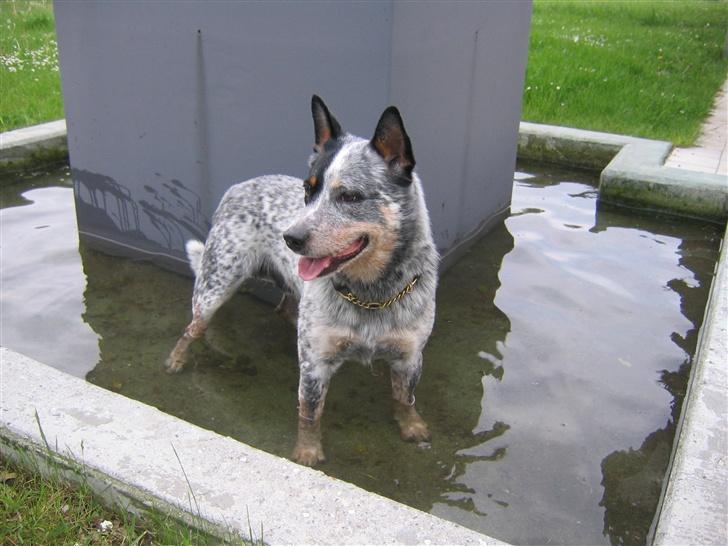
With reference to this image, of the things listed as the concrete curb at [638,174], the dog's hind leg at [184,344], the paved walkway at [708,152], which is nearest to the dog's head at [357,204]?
the dog's hind leg at [184,344]

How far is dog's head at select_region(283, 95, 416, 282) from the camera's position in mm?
2541

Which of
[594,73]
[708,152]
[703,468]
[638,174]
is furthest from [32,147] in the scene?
[594,73]

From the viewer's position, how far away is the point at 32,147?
6102 millimetres

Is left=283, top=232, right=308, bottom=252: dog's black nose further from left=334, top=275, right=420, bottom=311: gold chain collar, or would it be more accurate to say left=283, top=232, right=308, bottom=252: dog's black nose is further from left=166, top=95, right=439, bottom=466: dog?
left=334, top=275, right=420, bottom=311: gold chain collar

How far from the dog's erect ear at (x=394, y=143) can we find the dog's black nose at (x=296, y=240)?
0.43 metres

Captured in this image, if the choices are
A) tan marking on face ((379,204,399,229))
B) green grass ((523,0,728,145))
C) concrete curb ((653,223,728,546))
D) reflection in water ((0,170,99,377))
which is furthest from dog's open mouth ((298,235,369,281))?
green grass ((523,0,728,145))

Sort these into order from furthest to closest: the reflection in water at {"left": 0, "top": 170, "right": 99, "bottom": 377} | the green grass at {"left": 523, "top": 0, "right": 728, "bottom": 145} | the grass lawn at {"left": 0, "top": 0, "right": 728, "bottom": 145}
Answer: the green grass at {"left": 523, "top": 0, "right": 728, "bottom": 145} < the grass lawn at {"left": 0, "top": 0, "right": 728, "bottom": 145} < the reflection in water at {"left": 0, "top": 170, "right": 99, "bottom": 377}

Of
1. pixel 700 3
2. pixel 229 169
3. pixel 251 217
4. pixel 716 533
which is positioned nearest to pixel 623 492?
pixel 716 533

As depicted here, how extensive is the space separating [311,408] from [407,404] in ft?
1.47

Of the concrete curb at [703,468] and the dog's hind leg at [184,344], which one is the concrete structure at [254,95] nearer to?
the dog's hind leg at [184,344]

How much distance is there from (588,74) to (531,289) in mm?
4899

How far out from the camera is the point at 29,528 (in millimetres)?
2238

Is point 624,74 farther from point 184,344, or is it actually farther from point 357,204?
point 357,204

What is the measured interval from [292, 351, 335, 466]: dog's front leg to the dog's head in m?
0.45
